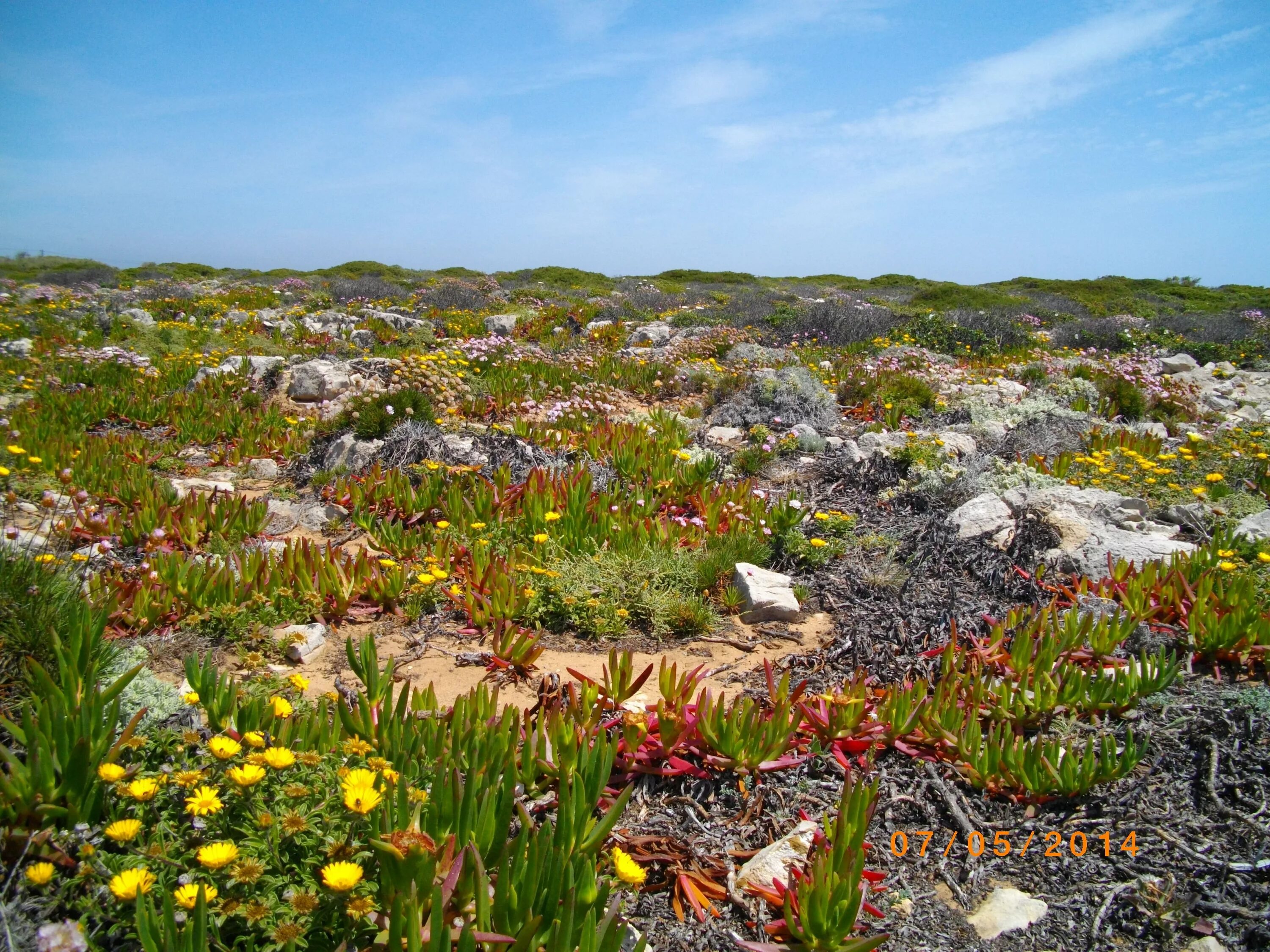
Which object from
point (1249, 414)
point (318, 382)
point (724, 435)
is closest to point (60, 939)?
point (724, 435)

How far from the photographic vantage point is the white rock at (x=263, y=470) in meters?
6.58

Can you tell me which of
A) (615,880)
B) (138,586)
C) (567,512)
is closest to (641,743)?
(615,880)

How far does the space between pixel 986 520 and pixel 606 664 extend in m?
2.99

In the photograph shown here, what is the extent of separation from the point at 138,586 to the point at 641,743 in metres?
2.79

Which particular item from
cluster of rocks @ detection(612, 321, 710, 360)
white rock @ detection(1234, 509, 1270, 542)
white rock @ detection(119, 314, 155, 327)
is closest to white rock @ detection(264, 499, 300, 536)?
white rock @ detection(1234, 509, 1270, 542)

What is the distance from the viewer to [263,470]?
6.63 m

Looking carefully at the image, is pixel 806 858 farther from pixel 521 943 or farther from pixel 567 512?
pixel 567 512

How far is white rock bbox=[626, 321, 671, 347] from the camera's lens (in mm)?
14180

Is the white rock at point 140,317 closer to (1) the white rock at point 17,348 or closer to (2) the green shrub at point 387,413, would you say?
(1) the white rock at point 17,348

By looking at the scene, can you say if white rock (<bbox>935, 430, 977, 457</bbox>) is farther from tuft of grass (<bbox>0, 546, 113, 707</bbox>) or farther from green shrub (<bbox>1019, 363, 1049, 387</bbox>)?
tuft of grass (<bbox>0, 546, 113, 707</bbox>)

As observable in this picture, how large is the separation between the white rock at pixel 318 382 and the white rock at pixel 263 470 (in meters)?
1.88

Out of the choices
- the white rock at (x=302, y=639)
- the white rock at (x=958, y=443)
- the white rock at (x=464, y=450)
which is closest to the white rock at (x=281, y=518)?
the white rock at (x=464, y=450)

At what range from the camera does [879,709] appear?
3072 millimetres

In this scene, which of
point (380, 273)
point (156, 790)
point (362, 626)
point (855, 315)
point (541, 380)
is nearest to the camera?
point (156, 790)
